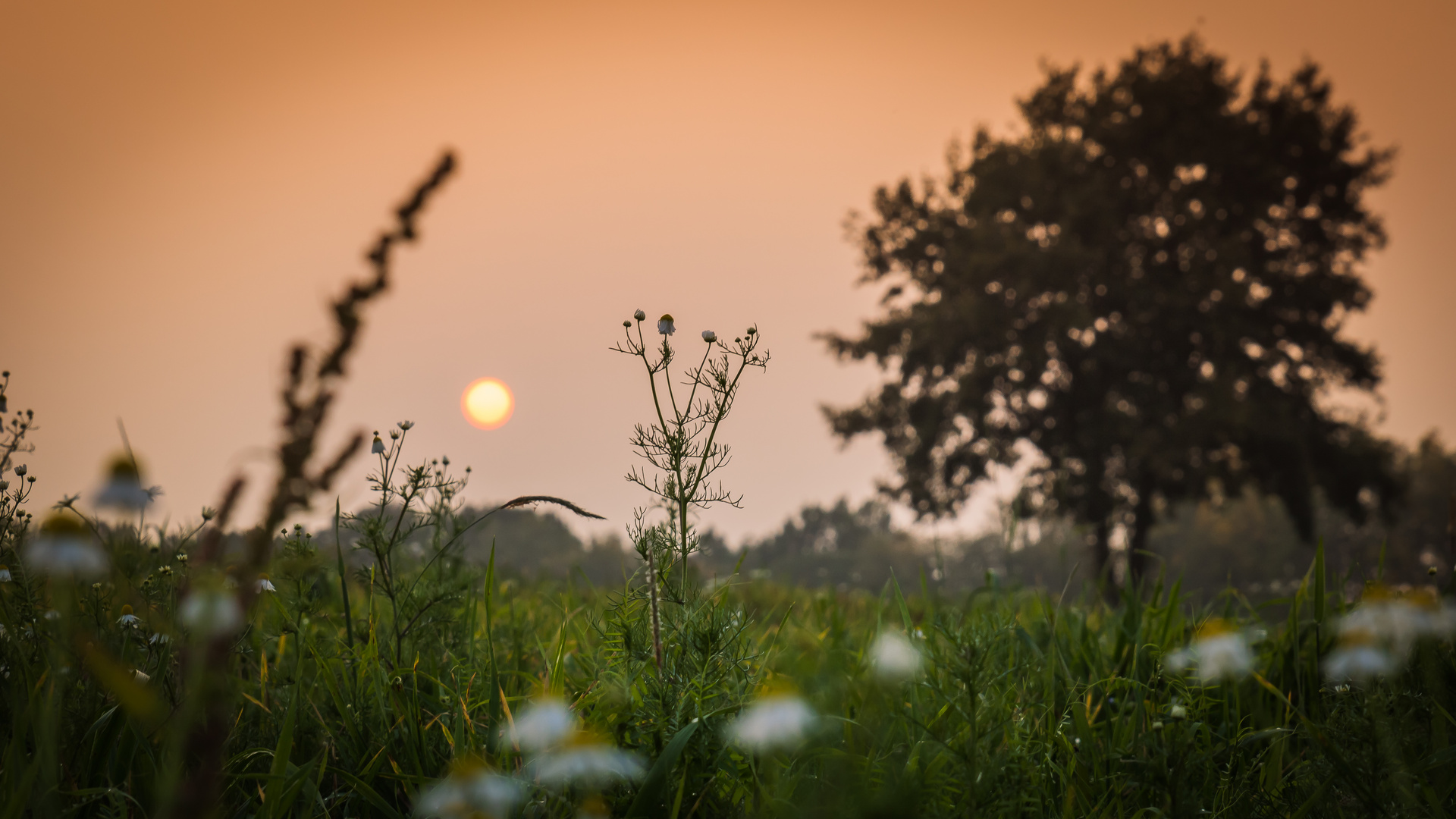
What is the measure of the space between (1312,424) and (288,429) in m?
26.6

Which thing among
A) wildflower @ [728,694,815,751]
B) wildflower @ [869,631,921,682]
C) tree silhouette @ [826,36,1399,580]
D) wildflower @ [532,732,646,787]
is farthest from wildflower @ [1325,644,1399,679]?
tree silhouette @ [826,36,1399,580]

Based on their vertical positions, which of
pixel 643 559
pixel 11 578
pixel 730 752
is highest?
pixel 643 559

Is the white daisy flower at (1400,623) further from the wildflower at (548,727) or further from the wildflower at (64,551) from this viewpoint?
the wildflower at (64,551)

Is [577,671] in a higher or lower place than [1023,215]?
lower

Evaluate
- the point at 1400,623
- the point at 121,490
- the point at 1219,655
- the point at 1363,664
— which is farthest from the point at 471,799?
the point at 1400,623

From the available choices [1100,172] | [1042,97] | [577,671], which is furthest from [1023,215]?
[577,671]

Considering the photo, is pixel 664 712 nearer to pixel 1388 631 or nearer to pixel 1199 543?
pixel 1388 631

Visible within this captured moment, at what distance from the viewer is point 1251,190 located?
2162cm

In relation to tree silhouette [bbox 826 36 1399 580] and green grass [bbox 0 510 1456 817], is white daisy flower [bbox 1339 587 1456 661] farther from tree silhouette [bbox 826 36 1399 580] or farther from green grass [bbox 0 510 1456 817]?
tree silhouette [bbox 826 36 1399 580]

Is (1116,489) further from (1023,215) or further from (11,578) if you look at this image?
(11,578)

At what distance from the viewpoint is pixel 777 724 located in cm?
134

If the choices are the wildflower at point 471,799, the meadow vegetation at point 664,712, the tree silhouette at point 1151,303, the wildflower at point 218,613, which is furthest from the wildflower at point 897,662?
the tree silhouette at point 1151,303

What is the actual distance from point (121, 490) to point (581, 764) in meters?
0.80

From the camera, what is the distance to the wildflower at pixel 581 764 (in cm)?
123
